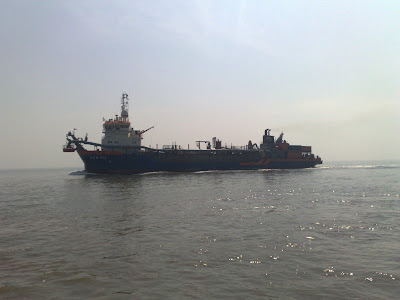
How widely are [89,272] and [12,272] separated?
9.37 feet

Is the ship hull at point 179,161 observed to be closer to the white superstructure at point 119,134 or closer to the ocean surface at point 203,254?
the white superstructure at point 119,134

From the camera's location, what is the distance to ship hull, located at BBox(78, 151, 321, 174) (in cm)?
6434

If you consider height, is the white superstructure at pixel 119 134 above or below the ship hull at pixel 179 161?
above

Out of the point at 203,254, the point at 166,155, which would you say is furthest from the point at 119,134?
the point at 203,254

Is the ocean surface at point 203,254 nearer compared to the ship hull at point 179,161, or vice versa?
the ocean surface at point 203,254

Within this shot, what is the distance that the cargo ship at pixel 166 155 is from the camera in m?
Result: 64.4

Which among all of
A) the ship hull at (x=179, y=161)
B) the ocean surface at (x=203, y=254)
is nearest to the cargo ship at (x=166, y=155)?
the ship hull at (x=179, y=161)

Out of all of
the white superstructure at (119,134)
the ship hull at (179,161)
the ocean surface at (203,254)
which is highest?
the white superstructure at (119,134)

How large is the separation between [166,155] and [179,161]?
12.4ft

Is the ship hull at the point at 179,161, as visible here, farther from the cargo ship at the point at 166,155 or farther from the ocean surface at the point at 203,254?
the ocean surface at the point at 203,254

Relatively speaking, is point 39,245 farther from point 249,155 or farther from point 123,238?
point 249,155

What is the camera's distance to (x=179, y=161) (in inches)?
2840

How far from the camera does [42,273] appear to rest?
9.80 meters

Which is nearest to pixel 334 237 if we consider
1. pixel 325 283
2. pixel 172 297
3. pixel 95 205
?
pixel 325 283
